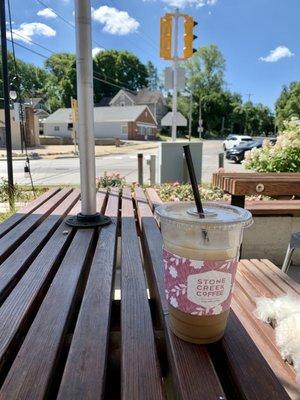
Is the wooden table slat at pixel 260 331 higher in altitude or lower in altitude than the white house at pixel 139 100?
lower

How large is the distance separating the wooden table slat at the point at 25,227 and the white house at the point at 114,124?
47921 millimetres

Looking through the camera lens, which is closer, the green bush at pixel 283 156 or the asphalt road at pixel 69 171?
the green bush at pixel 283 156

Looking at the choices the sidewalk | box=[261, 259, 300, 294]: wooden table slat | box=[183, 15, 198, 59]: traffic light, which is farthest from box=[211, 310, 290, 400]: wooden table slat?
the sidewalk

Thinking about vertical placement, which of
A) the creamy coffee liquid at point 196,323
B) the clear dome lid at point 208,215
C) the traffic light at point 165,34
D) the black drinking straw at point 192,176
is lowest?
the creamy coffee liquid at point 196,323

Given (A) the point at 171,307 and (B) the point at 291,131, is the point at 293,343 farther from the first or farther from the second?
(B) the point at 291,131

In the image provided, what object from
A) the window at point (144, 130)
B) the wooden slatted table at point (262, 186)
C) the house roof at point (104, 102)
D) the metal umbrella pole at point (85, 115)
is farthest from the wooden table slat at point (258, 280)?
the house roof at point (104, 102)

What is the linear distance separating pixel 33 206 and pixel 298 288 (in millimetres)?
2739

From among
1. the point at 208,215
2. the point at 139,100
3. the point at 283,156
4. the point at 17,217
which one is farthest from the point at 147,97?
the point at 208,215

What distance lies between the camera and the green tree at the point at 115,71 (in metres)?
72.6

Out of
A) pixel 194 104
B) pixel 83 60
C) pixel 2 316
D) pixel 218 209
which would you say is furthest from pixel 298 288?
pixel 194 104

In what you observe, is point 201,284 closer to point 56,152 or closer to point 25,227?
point 25,227

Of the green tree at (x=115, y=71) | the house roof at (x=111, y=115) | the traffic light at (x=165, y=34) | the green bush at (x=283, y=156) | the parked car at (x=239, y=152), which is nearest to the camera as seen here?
the green bush at (x=283, y=156)

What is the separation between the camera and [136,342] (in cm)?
137

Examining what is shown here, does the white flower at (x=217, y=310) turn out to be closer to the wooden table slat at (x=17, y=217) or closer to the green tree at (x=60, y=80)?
the wooden table slat at (x=17, y=217)
